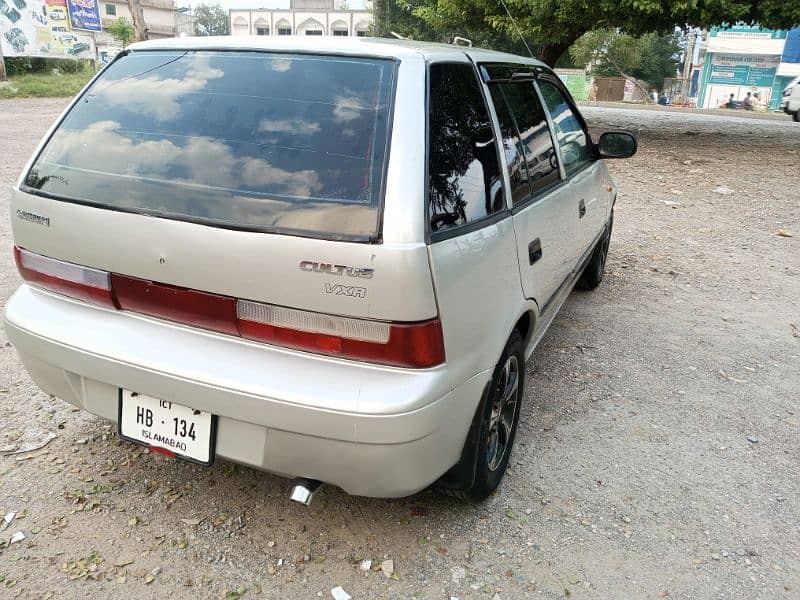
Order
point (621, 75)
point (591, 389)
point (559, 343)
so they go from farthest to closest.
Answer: point (621, 75) → point (559, 343) → point (591, 389)

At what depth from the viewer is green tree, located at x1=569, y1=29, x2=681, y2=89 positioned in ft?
152

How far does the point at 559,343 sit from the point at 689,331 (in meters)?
1.00

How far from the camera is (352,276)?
72.7 inches

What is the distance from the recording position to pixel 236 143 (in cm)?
214

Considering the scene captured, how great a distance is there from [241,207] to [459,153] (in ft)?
2.49

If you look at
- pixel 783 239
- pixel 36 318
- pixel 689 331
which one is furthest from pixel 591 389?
pixel 783 239

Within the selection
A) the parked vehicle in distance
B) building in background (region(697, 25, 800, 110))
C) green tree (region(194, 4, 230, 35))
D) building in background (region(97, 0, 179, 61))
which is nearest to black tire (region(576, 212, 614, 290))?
the parked vehicle in distance

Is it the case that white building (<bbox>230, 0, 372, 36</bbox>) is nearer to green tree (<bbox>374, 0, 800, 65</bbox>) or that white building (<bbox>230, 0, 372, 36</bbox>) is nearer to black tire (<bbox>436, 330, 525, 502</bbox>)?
green tree (<bbox>374, 0, 800, 65</bbox>)

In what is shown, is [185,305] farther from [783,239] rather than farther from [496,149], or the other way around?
[783,239]

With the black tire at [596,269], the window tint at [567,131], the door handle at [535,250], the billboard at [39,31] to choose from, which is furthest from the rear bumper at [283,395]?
the billboard at [39,31]

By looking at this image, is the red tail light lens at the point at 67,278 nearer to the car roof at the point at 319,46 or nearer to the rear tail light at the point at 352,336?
the rear tail light at the point at 352,336

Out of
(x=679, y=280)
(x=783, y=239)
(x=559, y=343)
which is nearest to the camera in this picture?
(x=559, y=343)

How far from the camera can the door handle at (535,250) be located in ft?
8.85

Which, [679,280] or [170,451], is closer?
[170,451]
